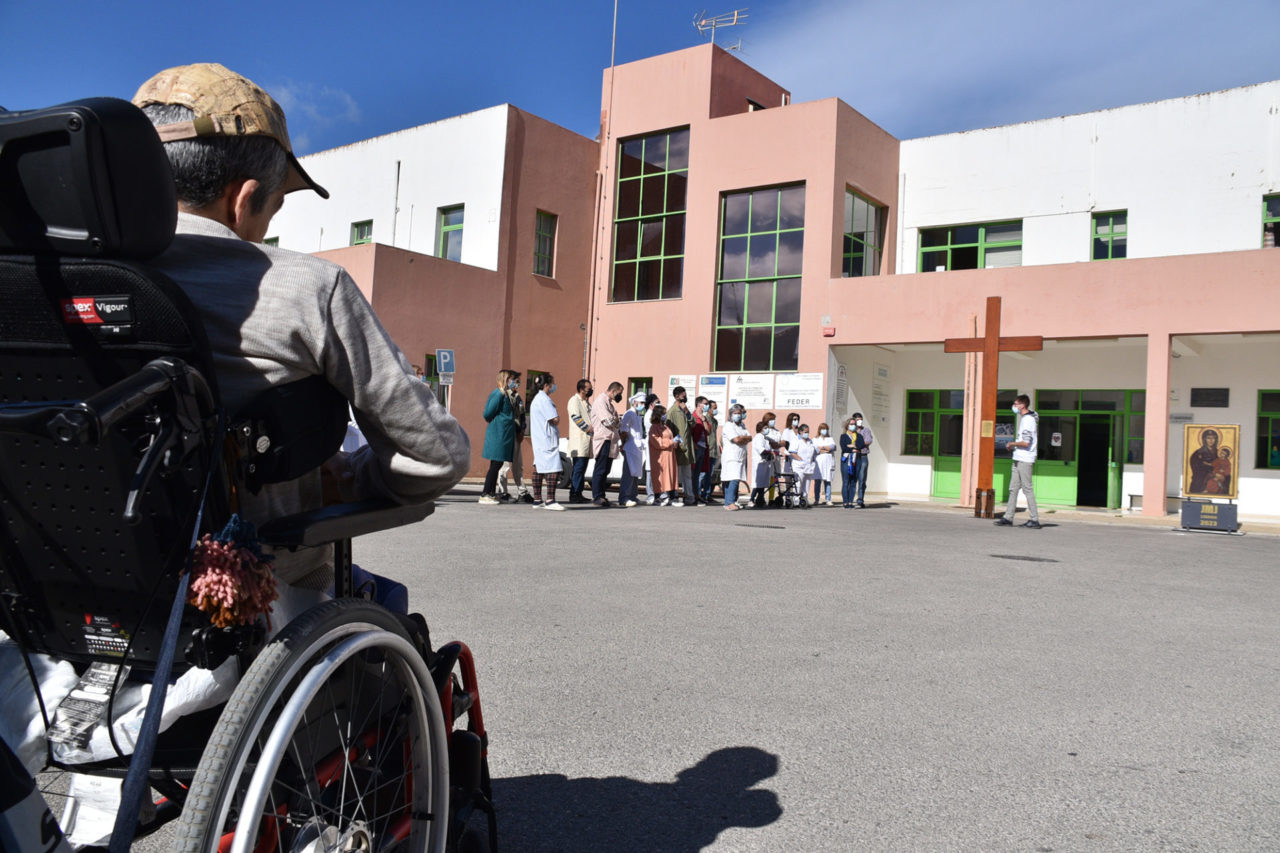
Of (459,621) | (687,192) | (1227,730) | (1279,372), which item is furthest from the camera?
(687,192)

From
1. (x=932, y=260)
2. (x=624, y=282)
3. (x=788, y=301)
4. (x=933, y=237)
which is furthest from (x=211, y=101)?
(x=624, y=282)

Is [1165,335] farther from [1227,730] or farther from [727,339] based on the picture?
[1227,730]

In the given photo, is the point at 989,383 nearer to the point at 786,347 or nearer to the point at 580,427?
the point at 786,347

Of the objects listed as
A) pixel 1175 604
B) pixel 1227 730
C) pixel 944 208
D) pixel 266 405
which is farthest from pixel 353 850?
pixel 944 208

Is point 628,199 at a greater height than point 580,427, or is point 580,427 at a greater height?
point 628,199

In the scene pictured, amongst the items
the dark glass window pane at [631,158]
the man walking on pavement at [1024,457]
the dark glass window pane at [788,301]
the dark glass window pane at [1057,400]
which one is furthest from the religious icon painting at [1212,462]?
the dark glass window pane at [631,158]

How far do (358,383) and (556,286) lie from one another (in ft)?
83.0

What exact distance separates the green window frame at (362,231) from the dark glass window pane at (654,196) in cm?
808

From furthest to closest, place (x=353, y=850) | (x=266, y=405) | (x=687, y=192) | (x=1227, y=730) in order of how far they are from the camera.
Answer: (x=687, y=192) → (x=1227, y=730) → (x=353, y=850) → (x=266, y=405)

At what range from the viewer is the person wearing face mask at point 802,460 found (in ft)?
63.3

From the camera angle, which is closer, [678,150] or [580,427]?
[580,427]

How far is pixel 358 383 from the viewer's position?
1853mm

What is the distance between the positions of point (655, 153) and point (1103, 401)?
40.4 feet

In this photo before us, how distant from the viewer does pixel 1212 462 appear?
16438mm
